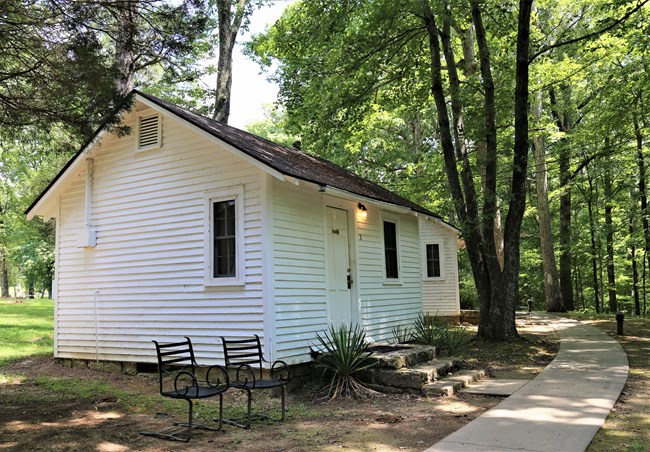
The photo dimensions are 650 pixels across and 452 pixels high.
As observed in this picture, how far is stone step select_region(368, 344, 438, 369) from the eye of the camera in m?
7.48

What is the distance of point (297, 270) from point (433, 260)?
36.2ft

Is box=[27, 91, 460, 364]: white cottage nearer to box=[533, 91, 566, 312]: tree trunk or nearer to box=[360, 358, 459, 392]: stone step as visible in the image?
box=[360, 358, 459, 392]: stone step

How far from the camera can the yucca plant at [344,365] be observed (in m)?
7.21

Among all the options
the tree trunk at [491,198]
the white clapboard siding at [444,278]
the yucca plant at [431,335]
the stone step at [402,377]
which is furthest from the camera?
the white clapboard siding at [444,278]

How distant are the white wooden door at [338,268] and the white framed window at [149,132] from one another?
3.39 m

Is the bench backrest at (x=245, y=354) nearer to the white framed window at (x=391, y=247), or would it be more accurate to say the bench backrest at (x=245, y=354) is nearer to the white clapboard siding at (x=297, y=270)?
the white clapboard siding at (x=297, y=270)

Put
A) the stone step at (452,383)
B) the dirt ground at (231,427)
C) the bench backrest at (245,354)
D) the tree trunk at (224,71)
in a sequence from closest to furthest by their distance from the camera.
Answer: the dirt ground at (231,427) → the bench backrest at (245,354) → the stone step at (452,383) → the tree trunk at (224,71)

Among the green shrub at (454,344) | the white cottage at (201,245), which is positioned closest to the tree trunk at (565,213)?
the green shrub at (454,344)

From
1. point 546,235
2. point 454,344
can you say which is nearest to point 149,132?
point 454,344

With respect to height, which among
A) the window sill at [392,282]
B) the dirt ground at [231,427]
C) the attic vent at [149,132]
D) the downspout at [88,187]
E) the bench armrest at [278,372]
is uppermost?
the attic vent at [149,132]

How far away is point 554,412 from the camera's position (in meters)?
5.46

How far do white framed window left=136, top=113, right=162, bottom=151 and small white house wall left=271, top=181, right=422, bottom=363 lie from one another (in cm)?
272

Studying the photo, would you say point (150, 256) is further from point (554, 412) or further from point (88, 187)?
point (554, 412)

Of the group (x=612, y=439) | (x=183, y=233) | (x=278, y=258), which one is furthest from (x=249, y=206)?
(x=612, y=439)
